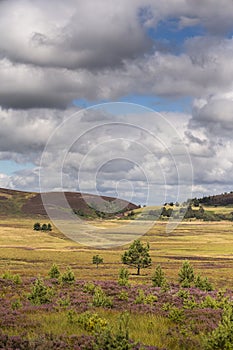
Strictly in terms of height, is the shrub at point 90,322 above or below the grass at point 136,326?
above

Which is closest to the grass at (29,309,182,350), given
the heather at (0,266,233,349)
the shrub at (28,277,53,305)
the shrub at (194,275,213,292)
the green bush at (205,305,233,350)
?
the heather at (0,266,233,349)

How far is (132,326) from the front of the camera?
16.0m

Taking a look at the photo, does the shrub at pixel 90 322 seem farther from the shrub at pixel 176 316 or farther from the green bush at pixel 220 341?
the green bush at pixel 220 341

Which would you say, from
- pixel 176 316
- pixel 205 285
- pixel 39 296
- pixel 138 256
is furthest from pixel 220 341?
pixel 138 256

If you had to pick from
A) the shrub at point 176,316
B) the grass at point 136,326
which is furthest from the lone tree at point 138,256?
the shrub at point 176,316

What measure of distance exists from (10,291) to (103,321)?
16861 millimetres

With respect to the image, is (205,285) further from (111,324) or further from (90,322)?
(90,322)

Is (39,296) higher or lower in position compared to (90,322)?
lower

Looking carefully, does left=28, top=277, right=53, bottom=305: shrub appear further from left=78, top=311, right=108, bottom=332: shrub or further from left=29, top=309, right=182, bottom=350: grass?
left=78, top=311, right=108, bottom=332: shrub

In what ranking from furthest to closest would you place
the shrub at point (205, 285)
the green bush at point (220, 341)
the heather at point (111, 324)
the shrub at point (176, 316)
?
the shrub at point (205, 285), the shrub at point (176, 316), the heather at point (111, 324), the green bush at point (220, 341)

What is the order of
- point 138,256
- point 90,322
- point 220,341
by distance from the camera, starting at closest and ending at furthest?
point 220,341 < point 90,322 < point 138,256

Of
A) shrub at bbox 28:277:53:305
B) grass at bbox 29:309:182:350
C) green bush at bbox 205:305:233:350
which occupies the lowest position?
shrub at bbox 28:277:53:305

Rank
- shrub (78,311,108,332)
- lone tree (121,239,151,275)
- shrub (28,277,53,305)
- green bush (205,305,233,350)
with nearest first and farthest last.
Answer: green bush (205,305,233,350), shrub (78,311,108,332), shrub (28,277,53,305), lone tree (121,239,151,275)

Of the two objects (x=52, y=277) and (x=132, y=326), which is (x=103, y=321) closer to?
(x=132, y=326)
